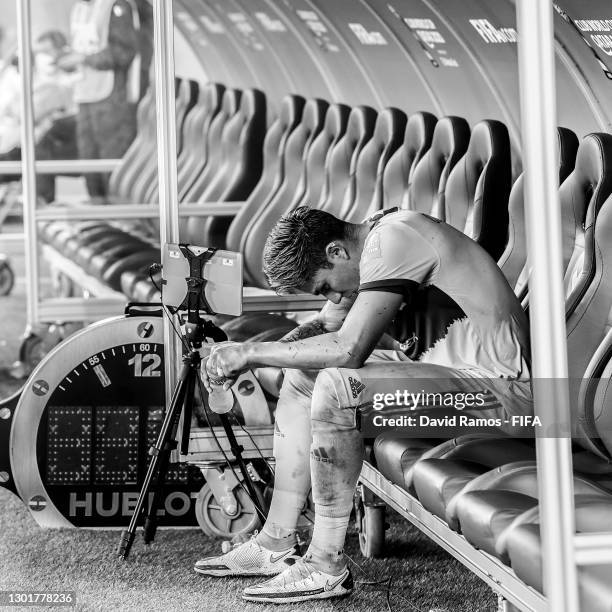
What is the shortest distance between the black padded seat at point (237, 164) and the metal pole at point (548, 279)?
4.08 m

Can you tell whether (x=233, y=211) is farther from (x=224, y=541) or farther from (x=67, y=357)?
(x=224, y=541)

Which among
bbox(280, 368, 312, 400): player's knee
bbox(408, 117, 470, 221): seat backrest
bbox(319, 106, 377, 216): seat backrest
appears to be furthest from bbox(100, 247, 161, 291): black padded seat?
bbox(280, 368, 312, 400): player's knee

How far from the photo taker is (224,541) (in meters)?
3.46

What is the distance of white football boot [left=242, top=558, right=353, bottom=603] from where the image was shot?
2.87 metres

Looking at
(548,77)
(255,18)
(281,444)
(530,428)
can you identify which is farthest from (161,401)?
(255,18)

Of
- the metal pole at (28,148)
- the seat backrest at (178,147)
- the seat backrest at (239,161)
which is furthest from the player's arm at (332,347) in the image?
the seat backrest at (178,147)

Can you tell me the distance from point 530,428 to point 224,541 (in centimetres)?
108

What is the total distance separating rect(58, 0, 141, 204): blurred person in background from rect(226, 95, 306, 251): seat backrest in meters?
5.47

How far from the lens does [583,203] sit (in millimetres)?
2945

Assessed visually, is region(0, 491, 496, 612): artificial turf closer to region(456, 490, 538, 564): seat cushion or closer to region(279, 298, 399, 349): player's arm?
region(456, 490, 538, 564): seat cushion

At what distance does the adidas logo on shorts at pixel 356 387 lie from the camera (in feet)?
9.27

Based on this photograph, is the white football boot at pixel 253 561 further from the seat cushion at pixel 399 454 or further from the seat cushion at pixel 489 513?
the seat cushion at pixel 489 513

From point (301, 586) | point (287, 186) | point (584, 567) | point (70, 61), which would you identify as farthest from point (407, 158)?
point (70, 61)

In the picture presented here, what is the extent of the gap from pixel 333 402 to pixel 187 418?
770 millimetres
